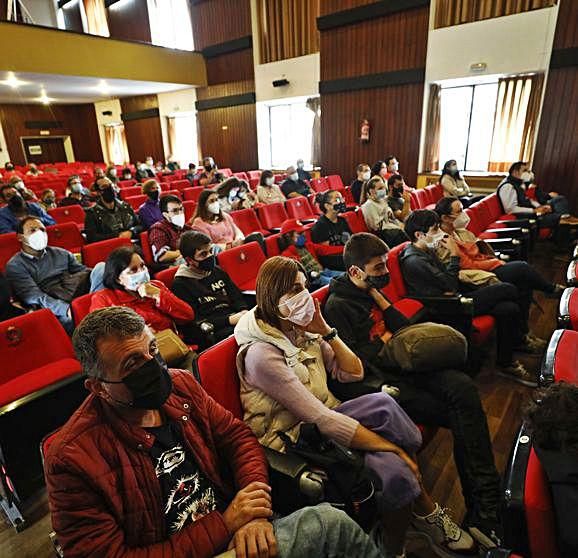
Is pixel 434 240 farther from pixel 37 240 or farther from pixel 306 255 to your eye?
pixel 37 240

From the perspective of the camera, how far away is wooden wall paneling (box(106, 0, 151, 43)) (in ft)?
39.1

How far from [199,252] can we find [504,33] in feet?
22.7

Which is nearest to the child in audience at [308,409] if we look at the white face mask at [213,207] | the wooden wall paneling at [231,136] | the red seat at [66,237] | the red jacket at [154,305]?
the red jacket at [154,305]

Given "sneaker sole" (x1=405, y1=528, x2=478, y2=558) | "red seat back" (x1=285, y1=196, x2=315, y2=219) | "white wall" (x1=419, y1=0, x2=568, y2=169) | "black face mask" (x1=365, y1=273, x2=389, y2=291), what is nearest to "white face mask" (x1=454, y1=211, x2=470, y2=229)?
"black face mask" (x1=365, y1=273, x2=389, y2=291)

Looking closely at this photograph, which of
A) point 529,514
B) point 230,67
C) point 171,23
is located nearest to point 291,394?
point 529,514

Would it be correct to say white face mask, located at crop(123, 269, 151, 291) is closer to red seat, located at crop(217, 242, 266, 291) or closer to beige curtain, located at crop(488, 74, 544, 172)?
red seat, located at crop(217, 242, 266, 291)

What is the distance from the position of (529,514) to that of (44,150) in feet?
63.5

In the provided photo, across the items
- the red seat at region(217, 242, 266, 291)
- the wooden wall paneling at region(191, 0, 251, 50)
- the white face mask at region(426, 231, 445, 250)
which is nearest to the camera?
the white face mask at region(426, 231, 445, 250)

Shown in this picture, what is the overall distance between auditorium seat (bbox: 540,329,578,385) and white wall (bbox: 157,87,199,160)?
12.5 metres

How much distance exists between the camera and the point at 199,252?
2.37 metres

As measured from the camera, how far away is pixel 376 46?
25.7 feet

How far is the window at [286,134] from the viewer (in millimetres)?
10086

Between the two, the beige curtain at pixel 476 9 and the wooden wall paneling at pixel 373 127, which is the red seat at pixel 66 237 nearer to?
the wooden wall paneling at pixel 373 127

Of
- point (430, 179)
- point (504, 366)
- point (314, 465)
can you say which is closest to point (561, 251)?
point (430, 179)
